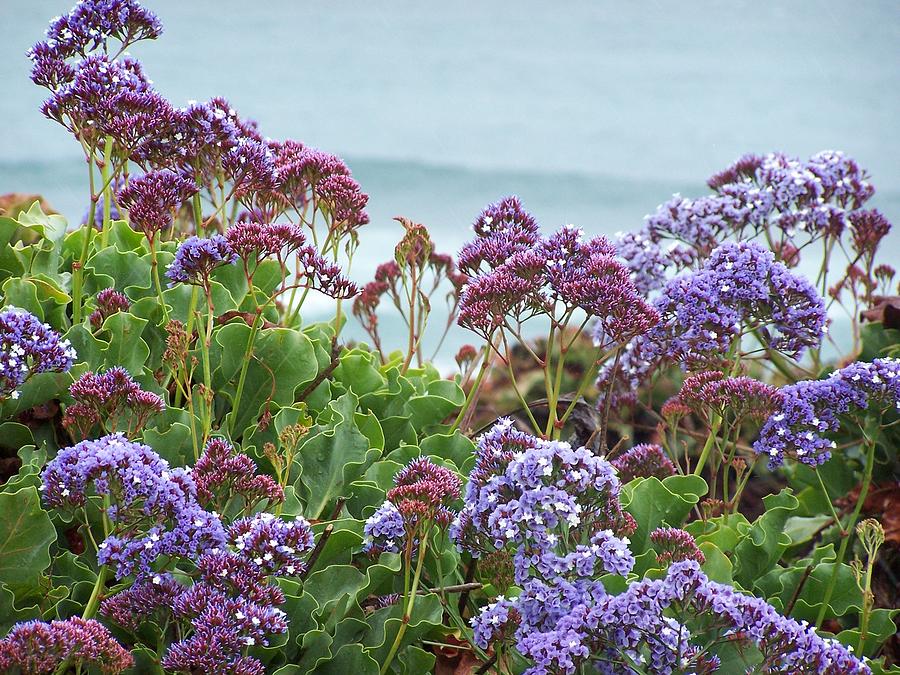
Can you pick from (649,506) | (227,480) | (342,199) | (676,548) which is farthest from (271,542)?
(342,199)

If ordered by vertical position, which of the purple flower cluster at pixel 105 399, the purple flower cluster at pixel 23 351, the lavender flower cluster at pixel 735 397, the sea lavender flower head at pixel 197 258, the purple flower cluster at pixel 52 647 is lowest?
the purple flower cluster at pixel 52 647

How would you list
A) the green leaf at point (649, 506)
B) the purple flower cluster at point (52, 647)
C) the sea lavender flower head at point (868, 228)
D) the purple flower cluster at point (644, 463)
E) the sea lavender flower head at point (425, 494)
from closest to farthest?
the purple flower cluster at point (52, 647)
the sea lavender flower head at point (425, 494)
the green leaf at point (649, 506)
the purple flower cluster at point (644, 463)
the sea lavender flower head at point (868, 228)

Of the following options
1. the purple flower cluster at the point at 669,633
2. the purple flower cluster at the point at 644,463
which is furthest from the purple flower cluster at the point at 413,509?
the purple flower cluster at the point at 644,463

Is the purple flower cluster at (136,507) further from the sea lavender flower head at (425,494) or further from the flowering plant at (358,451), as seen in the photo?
the sea lavender flower head at (425,494)

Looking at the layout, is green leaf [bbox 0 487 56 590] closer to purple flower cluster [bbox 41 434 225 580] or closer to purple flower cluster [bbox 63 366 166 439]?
purple flower cluster [bbox 63 366 166 439]

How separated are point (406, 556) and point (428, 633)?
517 mm

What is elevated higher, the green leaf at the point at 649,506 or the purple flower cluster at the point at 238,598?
the green leaf at the point at 649,506

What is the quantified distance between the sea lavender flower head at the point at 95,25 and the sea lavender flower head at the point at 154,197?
70 centimetres

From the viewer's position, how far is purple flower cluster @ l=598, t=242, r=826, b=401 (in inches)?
123

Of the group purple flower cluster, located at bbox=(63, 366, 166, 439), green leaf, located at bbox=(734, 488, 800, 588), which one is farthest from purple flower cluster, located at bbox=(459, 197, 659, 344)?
purple flower cluster, located at bbox=(63, 366, 166, 439)

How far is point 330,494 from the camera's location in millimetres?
3002

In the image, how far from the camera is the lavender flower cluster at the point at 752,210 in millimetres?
4094

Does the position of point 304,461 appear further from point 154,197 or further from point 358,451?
point 154,197

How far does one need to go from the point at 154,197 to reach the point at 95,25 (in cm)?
90
